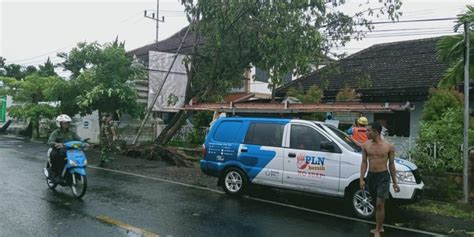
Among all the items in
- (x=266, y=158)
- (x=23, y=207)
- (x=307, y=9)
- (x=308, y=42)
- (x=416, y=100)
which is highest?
(x=307, y=9)

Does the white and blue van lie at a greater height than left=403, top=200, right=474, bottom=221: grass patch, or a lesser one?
greater

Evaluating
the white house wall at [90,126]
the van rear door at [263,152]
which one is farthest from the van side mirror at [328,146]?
the white house wall at [90,126]

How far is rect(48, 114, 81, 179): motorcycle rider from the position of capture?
31.9 ft

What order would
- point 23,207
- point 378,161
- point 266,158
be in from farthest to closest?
point 266,158, point 23,207, point 378,161

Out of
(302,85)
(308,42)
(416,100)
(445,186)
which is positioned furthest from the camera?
(302,85)

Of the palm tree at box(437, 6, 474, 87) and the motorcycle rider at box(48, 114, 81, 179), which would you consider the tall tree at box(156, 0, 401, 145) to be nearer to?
the palm tree at box(437, 6, 474, 87)

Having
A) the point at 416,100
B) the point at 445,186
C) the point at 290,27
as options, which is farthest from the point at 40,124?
the point at 445,186

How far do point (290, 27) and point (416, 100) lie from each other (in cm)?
531

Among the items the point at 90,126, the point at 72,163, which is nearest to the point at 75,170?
the point at 72,163

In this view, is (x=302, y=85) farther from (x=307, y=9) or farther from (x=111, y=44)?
(x=111, y=44)

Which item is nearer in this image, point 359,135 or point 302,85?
point 359,135

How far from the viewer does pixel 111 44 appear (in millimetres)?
22906

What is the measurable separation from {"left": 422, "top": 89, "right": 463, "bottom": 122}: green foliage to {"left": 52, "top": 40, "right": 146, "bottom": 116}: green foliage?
13.0 m

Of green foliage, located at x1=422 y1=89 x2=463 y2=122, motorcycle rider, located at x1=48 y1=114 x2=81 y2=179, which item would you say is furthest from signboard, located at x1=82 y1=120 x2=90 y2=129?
green foliage, located at x1=422 y1=89 x2=463 y2=122
